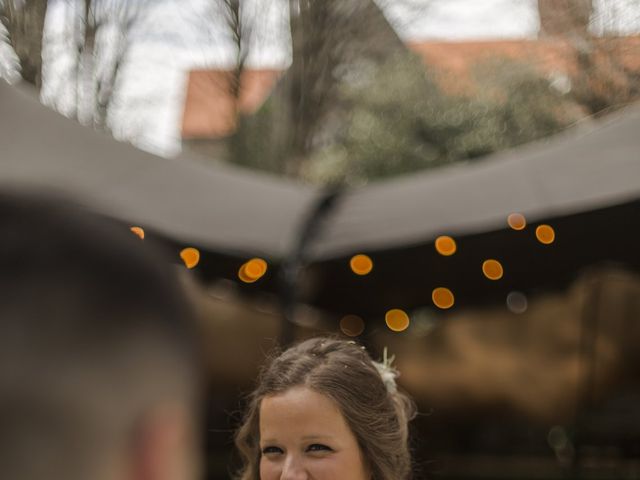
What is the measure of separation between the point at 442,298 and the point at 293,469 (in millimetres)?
4538

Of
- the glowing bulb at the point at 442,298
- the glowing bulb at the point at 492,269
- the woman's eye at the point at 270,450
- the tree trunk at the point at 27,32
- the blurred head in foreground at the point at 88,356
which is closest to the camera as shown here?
the blurred head in foreground at the point at 88,356

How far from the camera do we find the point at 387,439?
2.47 m

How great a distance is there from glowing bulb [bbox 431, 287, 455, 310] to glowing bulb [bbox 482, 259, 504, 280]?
470 millimetres

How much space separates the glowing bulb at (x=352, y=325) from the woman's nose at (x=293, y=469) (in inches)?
175

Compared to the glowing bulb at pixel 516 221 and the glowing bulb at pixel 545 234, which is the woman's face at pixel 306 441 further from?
the glowing bulb at pixel 545 234

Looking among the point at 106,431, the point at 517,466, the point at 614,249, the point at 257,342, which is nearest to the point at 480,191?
the point at 614,249

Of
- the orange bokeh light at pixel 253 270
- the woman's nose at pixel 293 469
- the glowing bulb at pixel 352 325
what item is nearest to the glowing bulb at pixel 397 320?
the glowing bulb at pixel 352 325

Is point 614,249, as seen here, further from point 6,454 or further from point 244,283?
point 6,454

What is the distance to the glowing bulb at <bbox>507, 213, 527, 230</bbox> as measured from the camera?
4.51 metres

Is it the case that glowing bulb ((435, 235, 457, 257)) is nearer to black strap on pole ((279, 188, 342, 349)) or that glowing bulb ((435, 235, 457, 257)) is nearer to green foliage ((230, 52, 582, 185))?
black strap on pole ((279, 188, 342, 349))

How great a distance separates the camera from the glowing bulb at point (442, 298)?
6.56 metres

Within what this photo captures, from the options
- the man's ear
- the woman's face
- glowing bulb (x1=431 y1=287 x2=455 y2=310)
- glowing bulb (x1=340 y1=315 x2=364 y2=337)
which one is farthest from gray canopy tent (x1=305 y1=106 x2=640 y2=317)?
the man's ear

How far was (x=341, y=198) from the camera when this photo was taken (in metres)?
5.18

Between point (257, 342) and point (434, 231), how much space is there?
2102 millimetres
